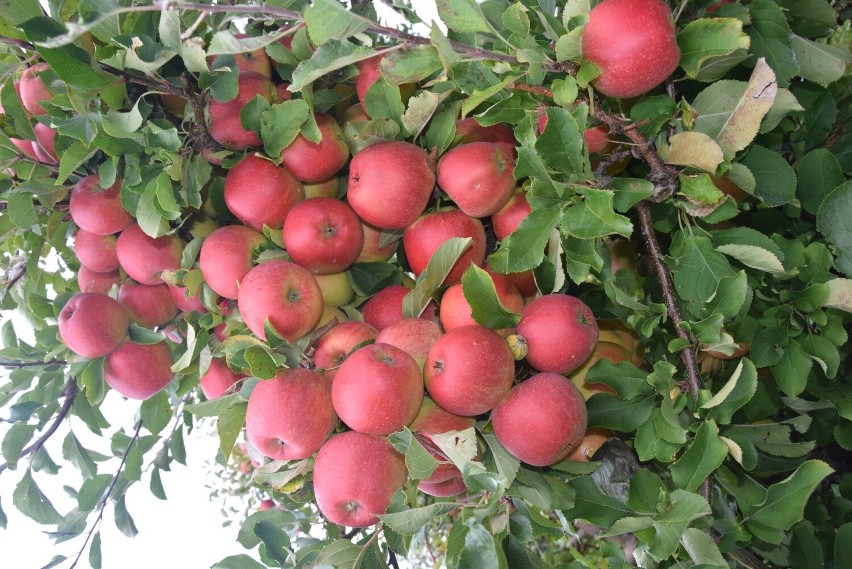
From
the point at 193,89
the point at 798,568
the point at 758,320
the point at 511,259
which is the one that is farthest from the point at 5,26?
the point at 798,568

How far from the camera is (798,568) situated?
34.9 inches

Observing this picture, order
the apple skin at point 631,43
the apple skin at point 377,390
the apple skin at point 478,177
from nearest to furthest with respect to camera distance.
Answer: the apple skin at point 631,43 → the apple skin at point 377,390 → the apple skin at point 478,177

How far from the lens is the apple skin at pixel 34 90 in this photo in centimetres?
105

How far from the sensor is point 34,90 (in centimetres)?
106

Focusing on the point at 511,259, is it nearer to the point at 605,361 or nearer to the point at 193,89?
the point at 605,361

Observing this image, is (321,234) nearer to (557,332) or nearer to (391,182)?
(391,182)

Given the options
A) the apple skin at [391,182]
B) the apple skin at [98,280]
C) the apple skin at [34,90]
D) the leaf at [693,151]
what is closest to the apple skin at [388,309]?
the apple skin at [391,182]

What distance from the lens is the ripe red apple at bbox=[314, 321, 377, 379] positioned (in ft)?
3.15

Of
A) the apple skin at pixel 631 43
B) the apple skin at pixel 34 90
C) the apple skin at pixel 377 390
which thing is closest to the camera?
the apple skin at pixel 631 43

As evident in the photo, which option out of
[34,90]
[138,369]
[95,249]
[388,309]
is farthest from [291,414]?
[34,90]

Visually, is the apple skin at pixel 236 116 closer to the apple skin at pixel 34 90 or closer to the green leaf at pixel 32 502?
the apple skin at pixel 34 90

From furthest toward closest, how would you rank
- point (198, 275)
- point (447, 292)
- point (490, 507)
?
point (198, 275), point (447, 292), point (490, 507)

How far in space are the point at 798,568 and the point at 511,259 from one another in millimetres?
621

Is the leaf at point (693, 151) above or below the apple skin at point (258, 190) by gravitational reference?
above
